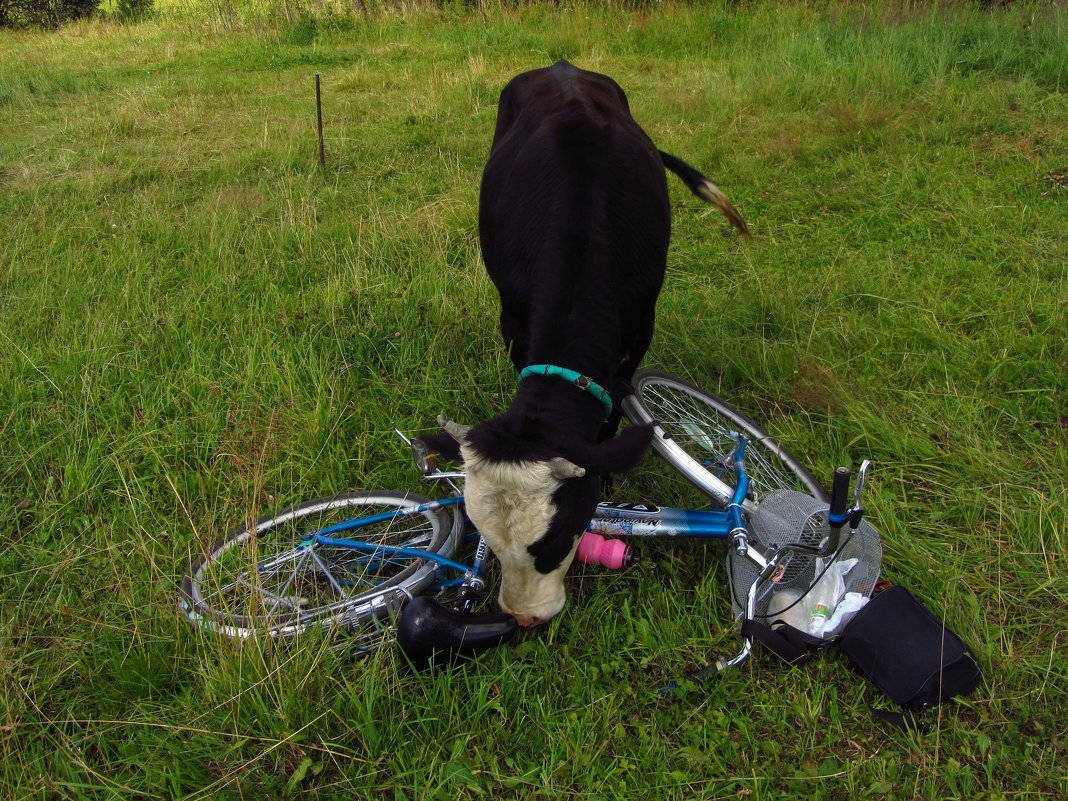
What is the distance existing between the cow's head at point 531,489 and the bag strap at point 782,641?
2.21ft

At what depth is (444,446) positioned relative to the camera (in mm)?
2500

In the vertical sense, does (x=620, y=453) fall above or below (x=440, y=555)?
above

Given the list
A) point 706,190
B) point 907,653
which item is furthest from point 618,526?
point 706,190

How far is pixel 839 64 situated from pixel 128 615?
808 cm

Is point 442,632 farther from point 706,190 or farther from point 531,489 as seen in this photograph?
point 706,190

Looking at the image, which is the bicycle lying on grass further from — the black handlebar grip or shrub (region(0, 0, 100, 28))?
shrub (region(0, 0, 100, 28))

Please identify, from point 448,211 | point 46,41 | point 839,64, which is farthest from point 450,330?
point 46,41

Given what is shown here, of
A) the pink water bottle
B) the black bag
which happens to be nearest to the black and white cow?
the pink water bottle

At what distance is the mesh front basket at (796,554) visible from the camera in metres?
2.75

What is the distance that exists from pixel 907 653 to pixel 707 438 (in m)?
1.23

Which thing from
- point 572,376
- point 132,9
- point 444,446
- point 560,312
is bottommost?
point 444,446

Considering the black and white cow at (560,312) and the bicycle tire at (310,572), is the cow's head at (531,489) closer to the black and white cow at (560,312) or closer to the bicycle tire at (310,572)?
the black and white cow at (560,312)

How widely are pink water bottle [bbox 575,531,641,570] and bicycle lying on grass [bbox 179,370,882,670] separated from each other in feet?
0.25

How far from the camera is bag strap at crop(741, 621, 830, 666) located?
8.30 ft
